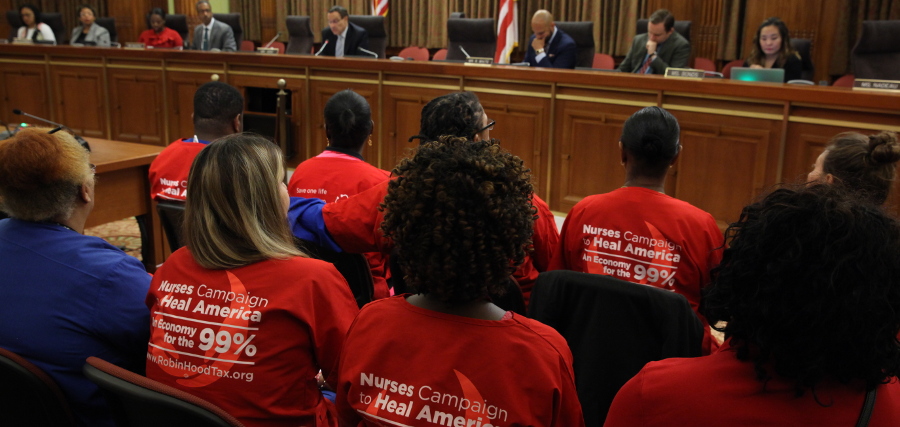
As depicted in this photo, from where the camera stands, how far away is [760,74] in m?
4.33

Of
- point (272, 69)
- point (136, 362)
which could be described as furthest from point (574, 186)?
point (136, 362)

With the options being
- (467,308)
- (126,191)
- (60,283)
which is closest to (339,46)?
(126,191)

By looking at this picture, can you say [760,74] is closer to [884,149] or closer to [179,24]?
[884,149]

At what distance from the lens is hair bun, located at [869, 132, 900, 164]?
181 cm

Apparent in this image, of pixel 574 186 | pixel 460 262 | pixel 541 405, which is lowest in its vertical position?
pixel 574 186

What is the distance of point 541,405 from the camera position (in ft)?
3.19

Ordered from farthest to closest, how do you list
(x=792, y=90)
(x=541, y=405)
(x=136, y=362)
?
(x=792, y=90) → (x=136, y=362) → (x=541, y=405)

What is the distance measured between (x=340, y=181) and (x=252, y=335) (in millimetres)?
1177

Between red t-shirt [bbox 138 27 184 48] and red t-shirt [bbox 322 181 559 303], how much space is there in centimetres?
692

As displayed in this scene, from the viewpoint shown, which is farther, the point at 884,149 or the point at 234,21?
the point at 234,21

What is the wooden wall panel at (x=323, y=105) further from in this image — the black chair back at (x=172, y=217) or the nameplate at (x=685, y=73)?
the black chair back at (x=172, y=217)

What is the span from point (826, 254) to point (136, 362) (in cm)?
126

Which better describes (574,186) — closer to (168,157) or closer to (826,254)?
(168,157)

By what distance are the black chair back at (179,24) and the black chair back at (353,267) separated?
23.6ft
